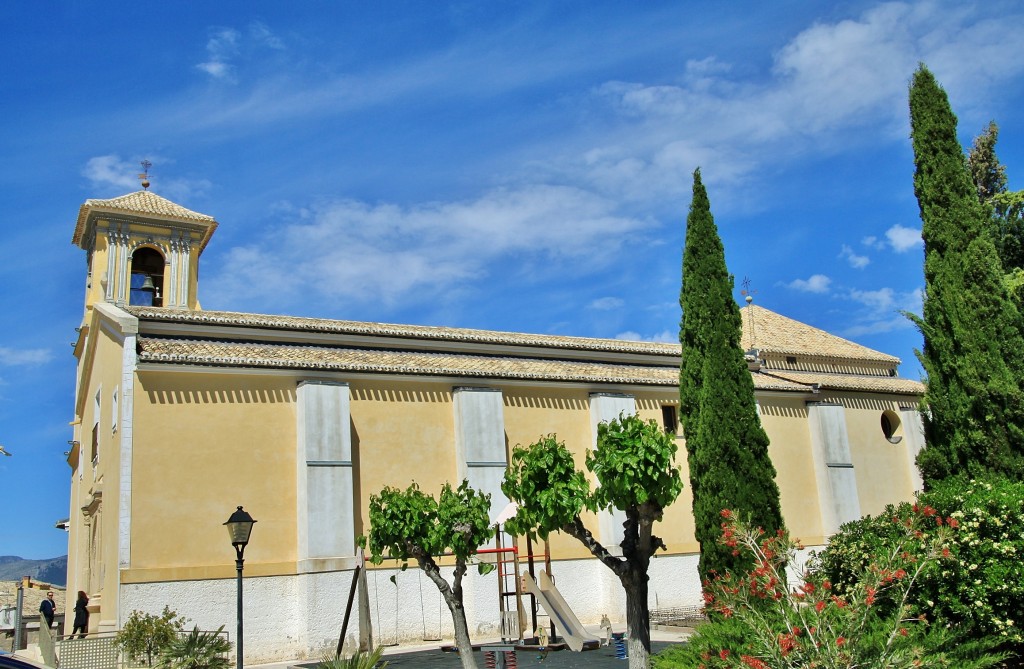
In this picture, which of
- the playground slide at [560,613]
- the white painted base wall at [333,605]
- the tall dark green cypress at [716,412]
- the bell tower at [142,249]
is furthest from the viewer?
the bell tower at [142,249]

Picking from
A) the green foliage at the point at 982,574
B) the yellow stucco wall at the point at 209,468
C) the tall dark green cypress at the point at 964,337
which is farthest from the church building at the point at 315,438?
the green foliage at the point at 982,574

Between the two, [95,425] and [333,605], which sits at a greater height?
[95,425]

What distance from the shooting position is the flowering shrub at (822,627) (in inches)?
301

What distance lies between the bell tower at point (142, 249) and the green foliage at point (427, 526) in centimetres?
1308

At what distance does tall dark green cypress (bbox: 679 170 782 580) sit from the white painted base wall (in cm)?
519

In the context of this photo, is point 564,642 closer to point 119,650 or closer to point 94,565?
point 119,650

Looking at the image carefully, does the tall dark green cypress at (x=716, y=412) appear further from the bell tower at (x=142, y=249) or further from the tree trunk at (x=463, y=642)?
the bell tower at (x=142, y=249)

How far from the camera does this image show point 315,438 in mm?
18500

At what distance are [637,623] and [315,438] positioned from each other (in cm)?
A: 1011

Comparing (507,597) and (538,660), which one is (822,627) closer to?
(538,660)

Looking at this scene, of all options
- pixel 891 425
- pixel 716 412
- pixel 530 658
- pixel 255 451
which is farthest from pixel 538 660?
pixel 891 425

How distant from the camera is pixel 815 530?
24766mm

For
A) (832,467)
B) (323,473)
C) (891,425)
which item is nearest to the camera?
(323,473)

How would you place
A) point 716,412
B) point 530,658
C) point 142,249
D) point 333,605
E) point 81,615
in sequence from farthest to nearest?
point 142,249 → point 81,615 → point 333,605 → point 716,412 → point 530,658
